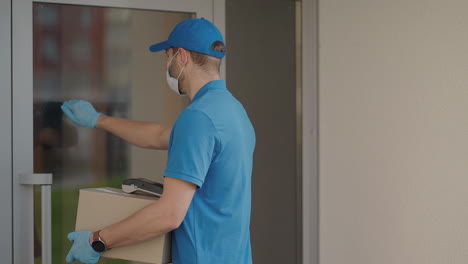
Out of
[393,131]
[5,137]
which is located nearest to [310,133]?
[393,131]

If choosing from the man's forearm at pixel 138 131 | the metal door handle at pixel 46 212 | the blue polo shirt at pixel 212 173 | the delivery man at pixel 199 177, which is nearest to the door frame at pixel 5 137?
the metal door handle at pixel 46 212

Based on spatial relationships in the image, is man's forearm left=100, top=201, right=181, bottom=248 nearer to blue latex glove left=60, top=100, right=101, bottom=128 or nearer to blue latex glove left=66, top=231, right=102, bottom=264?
blue latex glove left=66, top=231, right=102, bottom=264

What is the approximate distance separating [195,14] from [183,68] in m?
0.70

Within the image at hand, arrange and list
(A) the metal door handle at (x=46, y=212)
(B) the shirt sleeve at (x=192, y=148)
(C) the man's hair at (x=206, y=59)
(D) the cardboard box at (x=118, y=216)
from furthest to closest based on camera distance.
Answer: (A) the metal door handle at (x=46, y=212) < (C) the man's hair at (x=206, y=59) < (D) the cardboard box at (x=118, y=216) < (B) the shirt sleeve at (x=192, y=148)

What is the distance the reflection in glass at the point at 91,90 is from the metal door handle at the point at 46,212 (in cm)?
12

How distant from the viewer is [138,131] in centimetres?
218

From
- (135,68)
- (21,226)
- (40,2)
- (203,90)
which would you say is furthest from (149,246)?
(40,2)

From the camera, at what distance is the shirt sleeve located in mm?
1571

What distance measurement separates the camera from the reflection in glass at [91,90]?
2.22 metres

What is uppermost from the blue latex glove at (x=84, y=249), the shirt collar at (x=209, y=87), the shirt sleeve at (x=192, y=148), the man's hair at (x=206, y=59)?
the man's hair at (x=206, y=59)

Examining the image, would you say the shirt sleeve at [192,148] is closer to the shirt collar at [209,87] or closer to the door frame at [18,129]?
the shirt collar at [209,87]

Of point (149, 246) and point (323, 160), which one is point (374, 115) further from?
point (149, 246)

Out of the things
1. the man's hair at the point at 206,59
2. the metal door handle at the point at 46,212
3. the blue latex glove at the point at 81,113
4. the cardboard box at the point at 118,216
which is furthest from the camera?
the blue latex glove at the point at 81,113

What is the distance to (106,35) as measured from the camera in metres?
2.31
